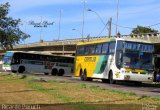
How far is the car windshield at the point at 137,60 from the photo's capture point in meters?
36.5

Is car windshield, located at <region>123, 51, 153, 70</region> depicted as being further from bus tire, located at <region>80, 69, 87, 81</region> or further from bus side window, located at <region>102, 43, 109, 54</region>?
bus tire, located at <region>80, 69, 87, 81</region>

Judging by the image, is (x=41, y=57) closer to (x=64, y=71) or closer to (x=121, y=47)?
(x=64, y=71)

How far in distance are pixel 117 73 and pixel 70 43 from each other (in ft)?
201

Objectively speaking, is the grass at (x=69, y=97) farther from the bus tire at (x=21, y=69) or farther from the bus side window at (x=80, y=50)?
the bus tire at (x=21, y=69)

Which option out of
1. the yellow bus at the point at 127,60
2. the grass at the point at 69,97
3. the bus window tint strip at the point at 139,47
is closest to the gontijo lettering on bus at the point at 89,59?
the yellow bus at the point at 127,60

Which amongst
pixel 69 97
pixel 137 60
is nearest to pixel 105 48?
pixel 137 60

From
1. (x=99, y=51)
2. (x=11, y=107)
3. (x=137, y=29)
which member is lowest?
(x=11, y=107)

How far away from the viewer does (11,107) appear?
592 inches

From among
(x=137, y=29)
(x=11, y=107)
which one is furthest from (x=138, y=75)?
(x=137, y=29)

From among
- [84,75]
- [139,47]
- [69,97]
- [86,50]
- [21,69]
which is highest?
[86,50]

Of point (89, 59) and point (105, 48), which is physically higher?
point (105, 48)

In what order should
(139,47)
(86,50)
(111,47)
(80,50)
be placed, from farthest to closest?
(80,50), (86,50), (111,47), (139,47)

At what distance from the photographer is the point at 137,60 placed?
120 ft

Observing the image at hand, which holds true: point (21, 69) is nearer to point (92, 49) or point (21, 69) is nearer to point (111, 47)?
point (92, 49)
